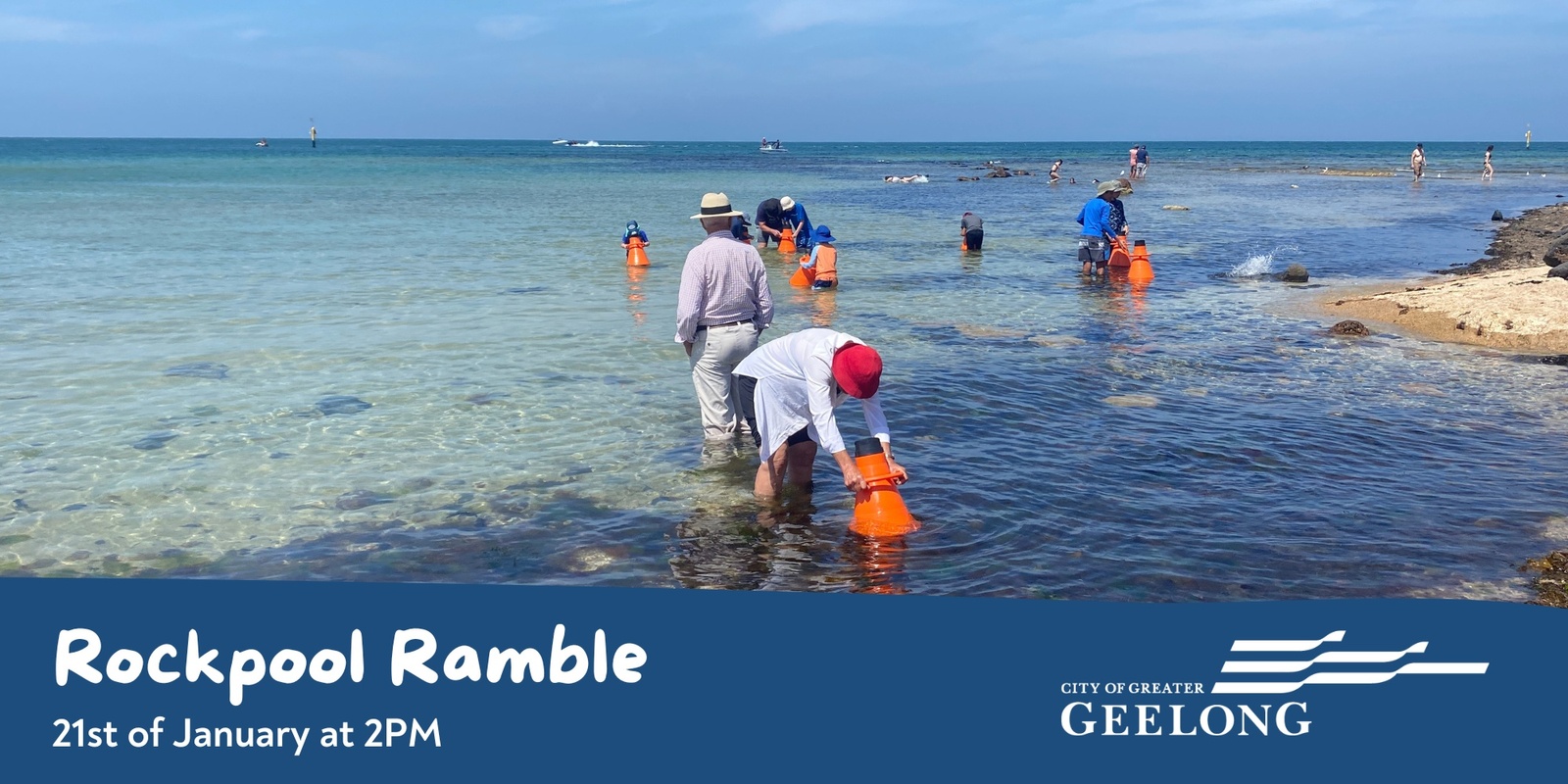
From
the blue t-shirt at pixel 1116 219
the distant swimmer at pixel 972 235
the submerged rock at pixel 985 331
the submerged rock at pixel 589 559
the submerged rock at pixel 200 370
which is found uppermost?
the blue t-shirt at pixel 1116 219

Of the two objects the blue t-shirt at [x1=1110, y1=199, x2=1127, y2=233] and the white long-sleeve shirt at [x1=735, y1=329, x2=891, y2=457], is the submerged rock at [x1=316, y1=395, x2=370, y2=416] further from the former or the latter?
the blue t-shirt at [x1=1110, y1=199, x2=1127, y2=233]

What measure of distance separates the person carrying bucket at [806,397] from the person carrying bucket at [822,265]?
9761 millimetres

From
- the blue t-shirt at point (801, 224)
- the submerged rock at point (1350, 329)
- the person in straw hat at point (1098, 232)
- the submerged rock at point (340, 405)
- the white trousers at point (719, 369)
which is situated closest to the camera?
the white trousers at point (719, 369)

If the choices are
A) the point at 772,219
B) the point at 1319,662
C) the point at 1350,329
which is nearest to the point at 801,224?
the point at 772,219

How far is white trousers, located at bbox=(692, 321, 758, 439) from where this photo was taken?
309 inches

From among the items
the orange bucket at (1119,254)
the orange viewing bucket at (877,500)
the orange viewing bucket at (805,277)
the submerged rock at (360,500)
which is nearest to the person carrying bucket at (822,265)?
the orange viewing bucket at (805,277)

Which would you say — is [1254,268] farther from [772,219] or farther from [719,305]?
[719,305]

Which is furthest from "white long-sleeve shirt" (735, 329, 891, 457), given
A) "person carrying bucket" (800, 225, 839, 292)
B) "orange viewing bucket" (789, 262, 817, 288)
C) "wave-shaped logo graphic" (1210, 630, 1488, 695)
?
"orange viewing bucket" (789, 262, 817, 288)

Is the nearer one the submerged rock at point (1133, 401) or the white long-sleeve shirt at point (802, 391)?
the white long-sleeve shirt at point (802, 391)

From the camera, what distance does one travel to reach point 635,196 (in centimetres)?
4250

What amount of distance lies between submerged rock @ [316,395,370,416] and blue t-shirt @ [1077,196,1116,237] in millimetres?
12009

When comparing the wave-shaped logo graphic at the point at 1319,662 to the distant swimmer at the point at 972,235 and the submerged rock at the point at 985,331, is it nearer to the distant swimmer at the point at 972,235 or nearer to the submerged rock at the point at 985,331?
the submerged rock at the point at 985,331

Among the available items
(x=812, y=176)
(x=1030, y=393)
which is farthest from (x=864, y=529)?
(x=812, y=176)

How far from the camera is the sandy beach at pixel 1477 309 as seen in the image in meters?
12.4
